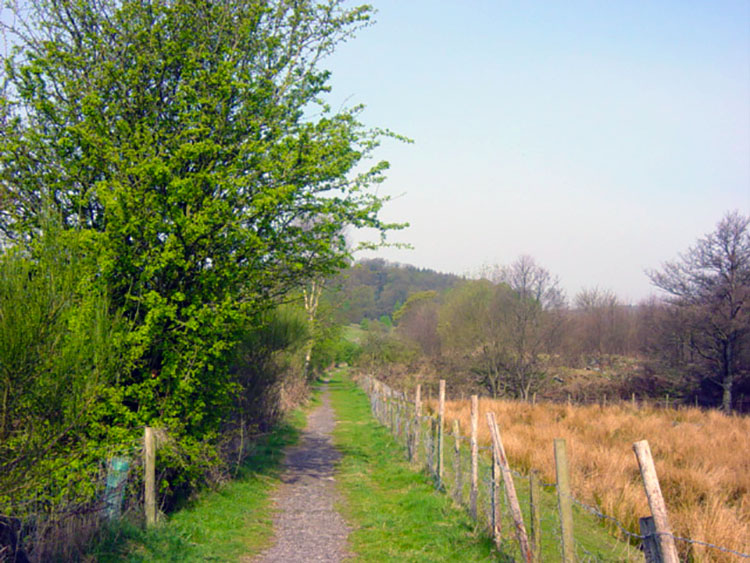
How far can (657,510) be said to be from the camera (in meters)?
3.99

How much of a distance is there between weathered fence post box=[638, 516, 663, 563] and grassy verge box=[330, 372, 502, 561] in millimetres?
3395

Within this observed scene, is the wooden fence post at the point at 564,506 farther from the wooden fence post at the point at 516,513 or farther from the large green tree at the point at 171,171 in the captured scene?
the large green tree at the point at 171,171

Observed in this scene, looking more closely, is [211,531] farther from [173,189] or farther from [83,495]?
[173,189]

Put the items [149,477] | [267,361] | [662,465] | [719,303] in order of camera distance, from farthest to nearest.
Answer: [719,303]
[267,361]
[662,465]
[149,477]

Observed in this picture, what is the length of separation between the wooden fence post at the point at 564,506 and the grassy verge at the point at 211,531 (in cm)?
441

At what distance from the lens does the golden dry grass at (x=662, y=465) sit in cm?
838

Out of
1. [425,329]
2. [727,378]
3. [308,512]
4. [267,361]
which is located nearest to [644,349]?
[727,378]

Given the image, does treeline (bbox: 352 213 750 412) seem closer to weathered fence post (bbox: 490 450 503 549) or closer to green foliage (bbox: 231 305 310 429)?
green foliage (bbox: 231 305 310 429)

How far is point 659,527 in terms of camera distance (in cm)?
395

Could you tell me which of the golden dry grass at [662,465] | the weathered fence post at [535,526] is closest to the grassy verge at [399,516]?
the weathered fence post at [535,526]

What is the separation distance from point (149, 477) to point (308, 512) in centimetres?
316

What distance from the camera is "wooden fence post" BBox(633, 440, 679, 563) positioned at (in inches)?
153

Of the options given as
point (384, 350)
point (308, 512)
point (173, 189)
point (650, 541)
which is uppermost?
point (173, 189)

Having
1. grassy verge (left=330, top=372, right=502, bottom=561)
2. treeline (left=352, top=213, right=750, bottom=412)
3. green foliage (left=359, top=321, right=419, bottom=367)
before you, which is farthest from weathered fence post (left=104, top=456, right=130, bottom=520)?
green foliage (left=359, top=321, right=419, bottom=367)
